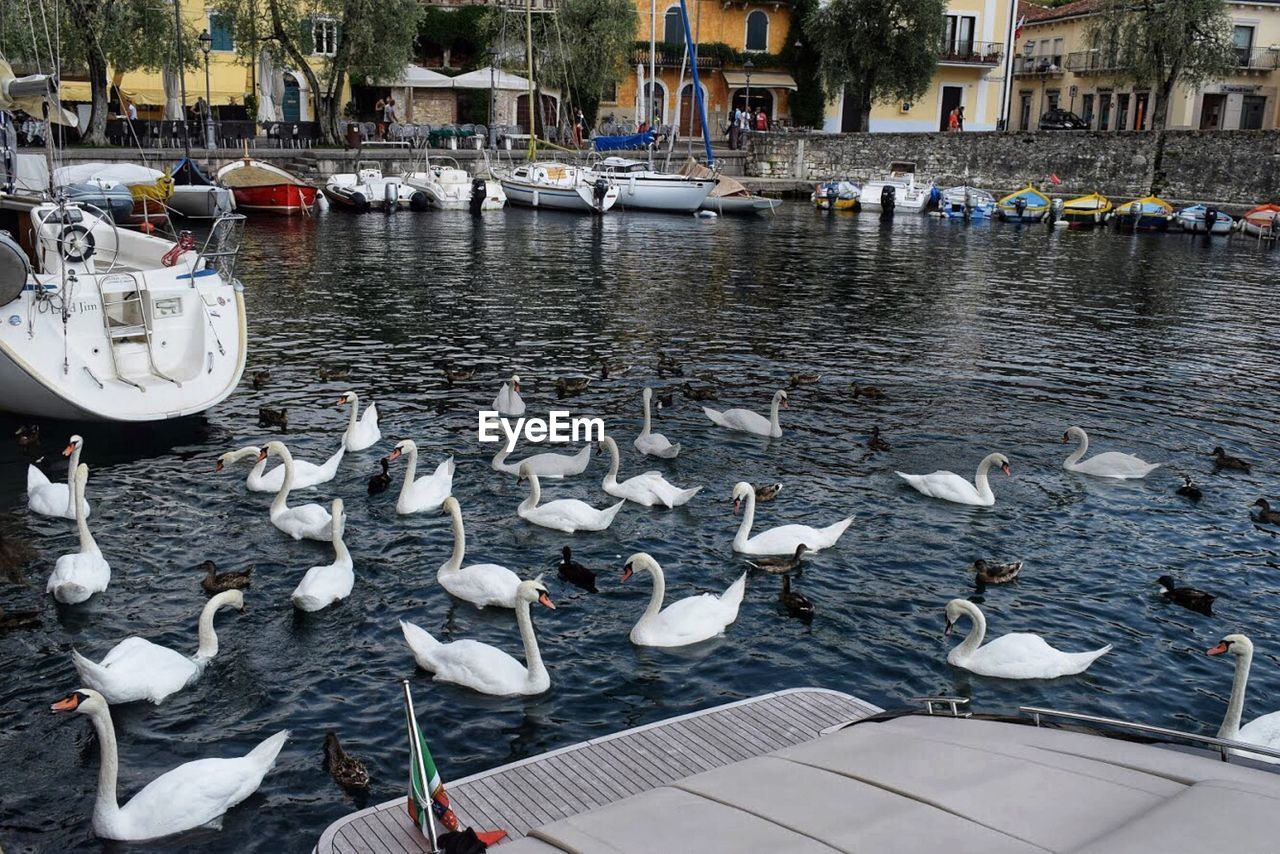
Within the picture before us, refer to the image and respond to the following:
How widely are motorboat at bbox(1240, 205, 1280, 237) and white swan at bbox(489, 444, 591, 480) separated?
3771 centimetres

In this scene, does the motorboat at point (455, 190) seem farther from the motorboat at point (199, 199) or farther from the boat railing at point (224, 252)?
the boat railing at point (224, 252)

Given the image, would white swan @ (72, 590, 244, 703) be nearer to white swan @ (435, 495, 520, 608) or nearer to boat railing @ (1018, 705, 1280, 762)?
white swan @ (435, 495, 520, 608)

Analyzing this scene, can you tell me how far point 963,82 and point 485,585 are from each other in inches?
2518

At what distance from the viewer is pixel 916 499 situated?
1340 centimetres

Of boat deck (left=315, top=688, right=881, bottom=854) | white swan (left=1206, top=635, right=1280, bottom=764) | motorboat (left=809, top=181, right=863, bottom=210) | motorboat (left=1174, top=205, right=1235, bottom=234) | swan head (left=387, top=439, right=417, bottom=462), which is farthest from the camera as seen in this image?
motorboat (left=809, top=181, right=863, bottom=210)

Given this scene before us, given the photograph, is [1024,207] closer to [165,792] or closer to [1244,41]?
[1244,41]

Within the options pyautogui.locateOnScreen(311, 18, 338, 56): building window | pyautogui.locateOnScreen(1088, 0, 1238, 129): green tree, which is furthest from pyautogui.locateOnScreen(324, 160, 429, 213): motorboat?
pyautogui.locateOnScreen(1088, 0, 1238, 129): green tree

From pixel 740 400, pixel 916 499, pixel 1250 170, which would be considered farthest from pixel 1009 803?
pixel 1250 170

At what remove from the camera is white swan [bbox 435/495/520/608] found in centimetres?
1047

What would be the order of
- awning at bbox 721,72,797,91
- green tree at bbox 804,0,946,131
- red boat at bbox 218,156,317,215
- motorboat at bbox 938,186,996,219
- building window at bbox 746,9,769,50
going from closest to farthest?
red boat at bbox 218,156,317,215 → motorboat at bbox 938,186,996,219 → green tree at bbox 804,0,946,131 → awning at bbox 721,72,797,91 → building window at bbox 746,9,769,50

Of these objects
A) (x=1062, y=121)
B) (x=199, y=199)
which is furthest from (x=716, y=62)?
(x=199, y=199)

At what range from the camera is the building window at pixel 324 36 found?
51906mm

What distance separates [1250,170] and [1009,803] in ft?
163

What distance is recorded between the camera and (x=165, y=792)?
23.6ft
